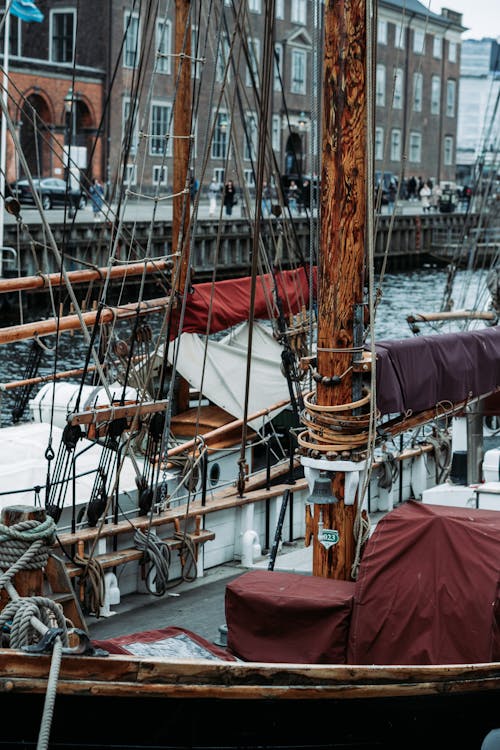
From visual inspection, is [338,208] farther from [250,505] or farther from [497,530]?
[250,505]

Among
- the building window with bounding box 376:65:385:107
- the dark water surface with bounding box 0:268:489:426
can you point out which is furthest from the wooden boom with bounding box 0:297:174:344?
the building window with bounding box 376:65:385:107

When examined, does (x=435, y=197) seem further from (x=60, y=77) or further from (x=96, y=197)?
(x=96, y=197)

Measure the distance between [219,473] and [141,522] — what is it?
150 inches

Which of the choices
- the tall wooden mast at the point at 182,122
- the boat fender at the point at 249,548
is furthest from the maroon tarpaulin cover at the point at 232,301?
the boat fender at the point at 249,548

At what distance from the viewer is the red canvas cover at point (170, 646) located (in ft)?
26.8

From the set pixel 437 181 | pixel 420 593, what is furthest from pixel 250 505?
pixel 437 181

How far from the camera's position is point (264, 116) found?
11031 mm

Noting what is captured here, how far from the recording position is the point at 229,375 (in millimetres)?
16266

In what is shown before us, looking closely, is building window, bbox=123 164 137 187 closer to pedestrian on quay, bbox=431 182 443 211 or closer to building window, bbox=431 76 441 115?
pedestrian on quay, bbox=431 182 443 211

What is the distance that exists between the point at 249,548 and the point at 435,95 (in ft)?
291

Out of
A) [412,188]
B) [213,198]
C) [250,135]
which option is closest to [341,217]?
[250,135]

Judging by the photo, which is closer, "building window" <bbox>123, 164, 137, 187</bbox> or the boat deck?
the boat deck

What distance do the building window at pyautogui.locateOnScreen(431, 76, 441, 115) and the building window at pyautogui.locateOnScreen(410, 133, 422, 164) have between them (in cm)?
357

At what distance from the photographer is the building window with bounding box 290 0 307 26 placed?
251 ft
